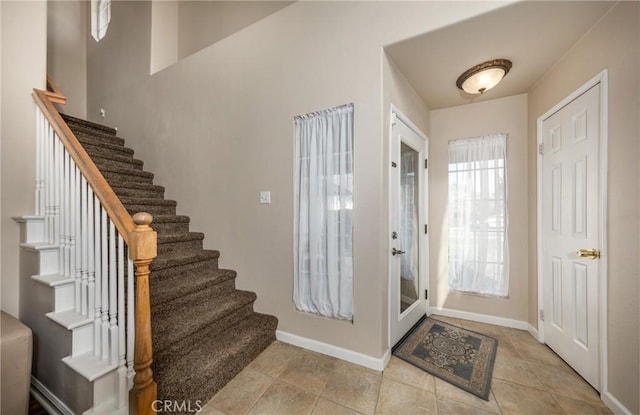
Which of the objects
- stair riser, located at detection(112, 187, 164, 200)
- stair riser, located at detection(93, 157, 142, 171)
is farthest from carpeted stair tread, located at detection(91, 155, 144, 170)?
stair riser, located at detection(112, 187, 164, 200)

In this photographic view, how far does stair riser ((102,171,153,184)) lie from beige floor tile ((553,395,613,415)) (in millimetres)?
4405

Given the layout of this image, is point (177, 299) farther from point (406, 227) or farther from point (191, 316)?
point (406, 227)

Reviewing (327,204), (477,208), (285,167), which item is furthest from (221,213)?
(477,208)

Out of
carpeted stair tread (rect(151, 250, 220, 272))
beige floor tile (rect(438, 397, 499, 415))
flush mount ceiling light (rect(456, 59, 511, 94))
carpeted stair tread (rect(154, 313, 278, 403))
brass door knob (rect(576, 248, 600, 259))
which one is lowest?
beige floor tile (rect(438, 397, 499, 415))

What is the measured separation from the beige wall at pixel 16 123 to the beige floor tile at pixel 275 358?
1.88m

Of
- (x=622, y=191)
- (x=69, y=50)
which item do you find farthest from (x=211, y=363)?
(x=69, y=50)

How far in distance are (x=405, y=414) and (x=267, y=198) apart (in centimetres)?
192

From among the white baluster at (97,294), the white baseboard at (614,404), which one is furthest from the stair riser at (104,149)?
the white baseboard at (614,404)

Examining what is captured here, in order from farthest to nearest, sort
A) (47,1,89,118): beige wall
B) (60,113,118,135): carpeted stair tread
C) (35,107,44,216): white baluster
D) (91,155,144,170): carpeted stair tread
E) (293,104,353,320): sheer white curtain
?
(47,1,89,118): beige wall → (60,113,118,135): carpeted stair tread → (91,155,144,170): carpeted stair tread → (293,104,353,320): sheer white curtain → (35,107,44,216): white baluster

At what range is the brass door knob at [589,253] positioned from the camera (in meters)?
1.73

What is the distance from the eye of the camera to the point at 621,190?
5.10 feet

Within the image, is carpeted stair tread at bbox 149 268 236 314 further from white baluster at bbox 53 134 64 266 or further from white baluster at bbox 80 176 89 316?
white baluster at bbox 53 134 64 266

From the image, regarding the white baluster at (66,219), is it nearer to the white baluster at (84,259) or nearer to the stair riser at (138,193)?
the white baluster at (84,259)

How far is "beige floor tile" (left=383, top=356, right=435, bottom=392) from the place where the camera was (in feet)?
5.84
